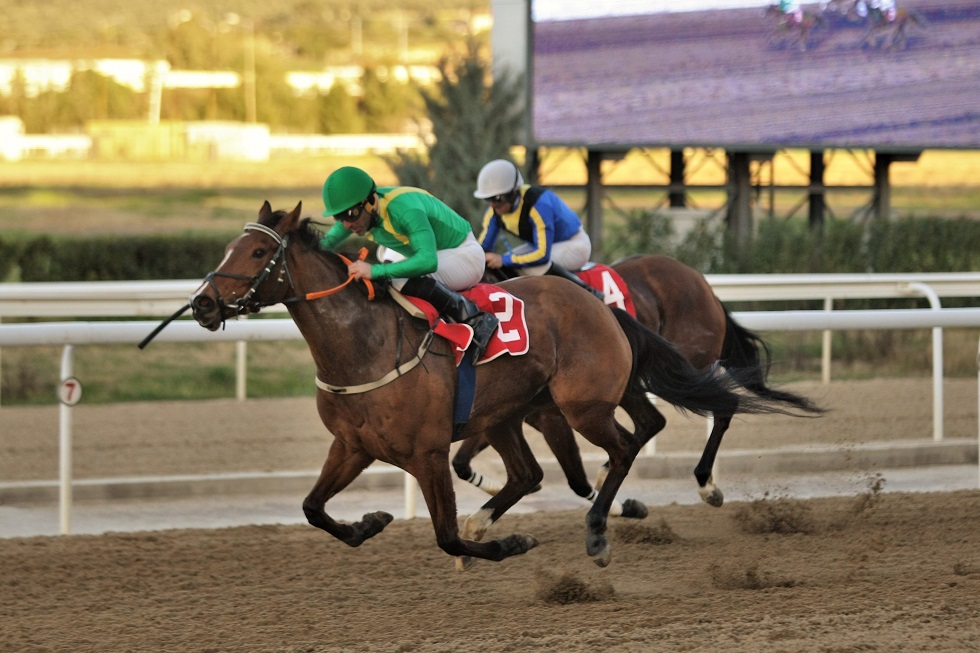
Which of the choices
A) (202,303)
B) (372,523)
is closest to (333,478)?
(372,523)

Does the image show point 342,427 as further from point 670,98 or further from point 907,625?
point 670,98

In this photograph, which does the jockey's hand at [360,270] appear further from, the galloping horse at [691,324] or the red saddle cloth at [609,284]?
the red saddle cloth at [609,284]

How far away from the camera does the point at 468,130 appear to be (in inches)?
568

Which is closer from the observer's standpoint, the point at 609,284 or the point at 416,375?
the point at 416,375

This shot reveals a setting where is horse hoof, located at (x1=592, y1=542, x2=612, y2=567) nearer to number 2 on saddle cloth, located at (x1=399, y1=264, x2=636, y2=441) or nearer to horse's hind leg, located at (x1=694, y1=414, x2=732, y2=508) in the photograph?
number 2 on saddle cloth, located at (x1=399, y1=264, x2=636, y2=441)

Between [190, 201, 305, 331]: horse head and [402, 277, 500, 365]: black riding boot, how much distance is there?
49 centimetres

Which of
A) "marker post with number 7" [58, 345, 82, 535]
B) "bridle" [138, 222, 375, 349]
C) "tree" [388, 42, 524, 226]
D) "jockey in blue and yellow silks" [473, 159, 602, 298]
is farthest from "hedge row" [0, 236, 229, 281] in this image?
"bridle" [138, 222, 375, 349]

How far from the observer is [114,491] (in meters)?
6.40

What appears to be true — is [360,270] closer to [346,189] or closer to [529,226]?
[346,189]

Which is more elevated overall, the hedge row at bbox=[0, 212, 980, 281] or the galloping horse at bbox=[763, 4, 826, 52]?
the galloping horse at bbox=[763, 4, 826, 52]

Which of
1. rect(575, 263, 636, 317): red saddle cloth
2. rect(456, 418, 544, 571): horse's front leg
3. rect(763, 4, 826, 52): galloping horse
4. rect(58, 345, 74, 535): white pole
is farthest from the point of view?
rect(763, 4, 826, 52): galloping horse

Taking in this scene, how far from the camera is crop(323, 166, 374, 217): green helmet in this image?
4.38m

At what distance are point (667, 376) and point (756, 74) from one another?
8.52 metres

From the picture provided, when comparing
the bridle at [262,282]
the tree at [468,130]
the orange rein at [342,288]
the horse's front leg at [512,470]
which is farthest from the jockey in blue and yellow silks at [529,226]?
the tree at [468,130]
